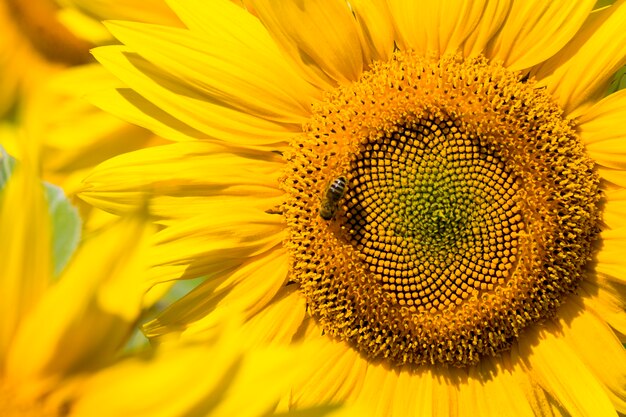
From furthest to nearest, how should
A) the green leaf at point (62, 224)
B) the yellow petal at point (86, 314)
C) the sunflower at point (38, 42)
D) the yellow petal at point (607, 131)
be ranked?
the sunflower at point (38, 42)
the yellow petal at point (607, 131)
the green leaf at point (62, 224)
the yellow petal at point (86, 314)

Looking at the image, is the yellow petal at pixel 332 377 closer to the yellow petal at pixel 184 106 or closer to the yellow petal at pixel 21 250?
the yellow petal at pixel 184 106

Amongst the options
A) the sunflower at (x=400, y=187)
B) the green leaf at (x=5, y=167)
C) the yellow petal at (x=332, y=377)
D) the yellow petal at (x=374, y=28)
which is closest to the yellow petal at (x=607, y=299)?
the sunflower at (x=400, y=187)

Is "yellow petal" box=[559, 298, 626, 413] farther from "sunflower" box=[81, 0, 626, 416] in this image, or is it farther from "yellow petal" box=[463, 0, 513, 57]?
"yellow petal" box=[463, 0, 513, 57]

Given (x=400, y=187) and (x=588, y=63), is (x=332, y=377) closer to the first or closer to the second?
(x=400, y=187)

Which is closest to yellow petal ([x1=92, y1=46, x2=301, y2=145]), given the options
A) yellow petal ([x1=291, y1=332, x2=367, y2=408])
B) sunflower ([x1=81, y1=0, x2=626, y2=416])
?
sunflower ([x1=81, y1=0, x2=626, y2=416])

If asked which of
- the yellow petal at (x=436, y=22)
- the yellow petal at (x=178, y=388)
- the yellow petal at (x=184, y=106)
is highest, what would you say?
the yellow petal at (x=436, y=22)

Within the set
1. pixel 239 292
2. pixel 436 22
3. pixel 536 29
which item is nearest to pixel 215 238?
pixel 239 292

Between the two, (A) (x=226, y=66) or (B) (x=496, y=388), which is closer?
(A) (x=226, y=66)
